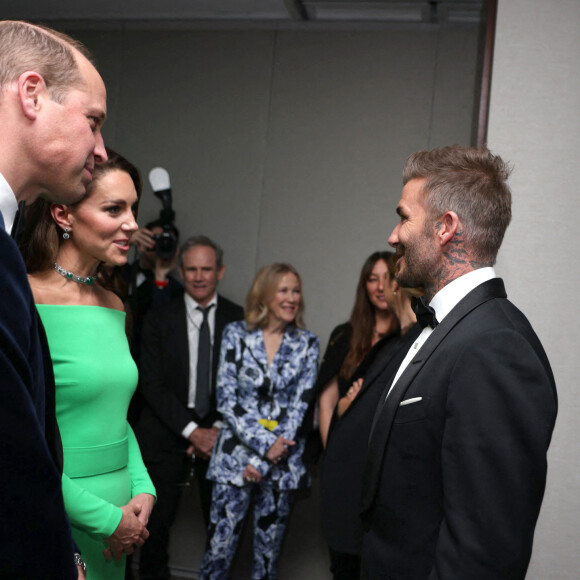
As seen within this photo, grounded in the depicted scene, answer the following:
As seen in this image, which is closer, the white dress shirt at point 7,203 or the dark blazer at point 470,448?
the white dress shirt at point 7,203

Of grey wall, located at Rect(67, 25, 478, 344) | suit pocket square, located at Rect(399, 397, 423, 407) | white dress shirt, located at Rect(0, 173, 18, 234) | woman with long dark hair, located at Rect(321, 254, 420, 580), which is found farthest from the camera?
grey wall, located at Rect(67, 25, 478, 344)

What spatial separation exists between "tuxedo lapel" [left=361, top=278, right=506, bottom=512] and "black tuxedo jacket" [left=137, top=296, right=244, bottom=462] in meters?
2.02

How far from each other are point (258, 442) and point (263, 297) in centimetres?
76

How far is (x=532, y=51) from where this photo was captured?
6.98ft

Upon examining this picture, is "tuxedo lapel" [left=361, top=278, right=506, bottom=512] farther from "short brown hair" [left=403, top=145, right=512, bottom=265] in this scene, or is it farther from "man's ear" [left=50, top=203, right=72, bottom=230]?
"man's ear" [left=50, top=203, right=72, bottom=230]

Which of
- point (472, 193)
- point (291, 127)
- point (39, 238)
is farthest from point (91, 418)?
point (291, 127)

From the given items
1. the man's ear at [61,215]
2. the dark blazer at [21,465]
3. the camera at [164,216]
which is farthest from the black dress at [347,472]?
the camera at [164,216]

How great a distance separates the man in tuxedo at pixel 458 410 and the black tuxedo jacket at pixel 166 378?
200 cm

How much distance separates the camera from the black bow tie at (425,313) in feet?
4.66

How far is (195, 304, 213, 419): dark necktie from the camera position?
11.1 feet

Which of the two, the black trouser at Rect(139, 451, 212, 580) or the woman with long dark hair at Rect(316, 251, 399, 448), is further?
the black trouser at Rect(139, 451, 212, 580)

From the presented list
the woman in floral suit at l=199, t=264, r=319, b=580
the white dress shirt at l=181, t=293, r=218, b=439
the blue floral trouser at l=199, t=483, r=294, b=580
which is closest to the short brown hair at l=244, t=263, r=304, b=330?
the woman in floral suit at l=199, t=264, r=319, b=580

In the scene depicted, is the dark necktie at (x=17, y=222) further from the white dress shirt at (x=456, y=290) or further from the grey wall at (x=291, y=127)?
the grey wall at (x=291, y=127)

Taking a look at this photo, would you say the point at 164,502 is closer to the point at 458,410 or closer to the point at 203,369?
the point at 203,369
